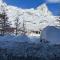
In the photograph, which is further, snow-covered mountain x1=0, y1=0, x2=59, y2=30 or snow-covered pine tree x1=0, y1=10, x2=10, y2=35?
snow-covered mountain x1=0, y1=0, x2=59, y2=30

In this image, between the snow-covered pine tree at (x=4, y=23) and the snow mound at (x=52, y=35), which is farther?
the snow-covered pine tree at (x=4, y=23)

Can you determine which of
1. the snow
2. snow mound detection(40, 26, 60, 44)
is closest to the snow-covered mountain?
the snow

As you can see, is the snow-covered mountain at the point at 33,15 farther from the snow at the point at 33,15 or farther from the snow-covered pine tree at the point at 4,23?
the snow-covered pine tree at the point at 4,23

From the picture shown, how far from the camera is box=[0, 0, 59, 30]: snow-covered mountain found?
7812 millimetres

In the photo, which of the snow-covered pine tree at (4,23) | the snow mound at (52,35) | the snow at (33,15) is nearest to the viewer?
the snow mound at (52,35)

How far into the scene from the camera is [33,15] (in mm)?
8008

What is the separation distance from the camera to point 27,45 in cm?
486

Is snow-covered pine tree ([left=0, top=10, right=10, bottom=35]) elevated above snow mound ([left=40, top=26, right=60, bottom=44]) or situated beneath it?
elevated above

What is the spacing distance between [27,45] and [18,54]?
0.37 meters

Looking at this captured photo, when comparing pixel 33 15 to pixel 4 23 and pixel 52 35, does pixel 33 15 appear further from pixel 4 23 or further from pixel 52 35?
pixel 52 35

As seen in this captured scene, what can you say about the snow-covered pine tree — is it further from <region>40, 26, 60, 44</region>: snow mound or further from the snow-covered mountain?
<region>40, 26, 60, 44</region>: snow mound

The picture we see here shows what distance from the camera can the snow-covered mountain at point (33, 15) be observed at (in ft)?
25.6

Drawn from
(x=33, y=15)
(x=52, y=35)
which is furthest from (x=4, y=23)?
(x=52, y=35)

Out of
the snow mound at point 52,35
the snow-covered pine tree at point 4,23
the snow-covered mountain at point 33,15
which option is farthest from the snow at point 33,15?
the snow mound at point 52,35
